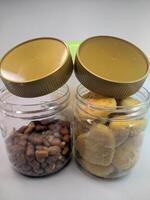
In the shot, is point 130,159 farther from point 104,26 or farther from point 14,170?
point 104,26

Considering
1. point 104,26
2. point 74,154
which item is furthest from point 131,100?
point 104,26

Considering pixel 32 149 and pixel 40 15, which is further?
pixel 40 15

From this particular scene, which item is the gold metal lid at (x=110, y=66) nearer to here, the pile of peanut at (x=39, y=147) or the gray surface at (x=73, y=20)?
the pile of peanut at (x=39, y=147)

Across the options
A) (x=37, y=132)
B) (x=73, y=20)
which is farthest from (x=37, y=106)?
(x=73, y=20)

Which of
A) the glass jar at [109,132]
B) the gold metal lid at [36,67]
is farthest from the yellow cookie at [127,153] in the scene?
the gold metal lid at [36,67]

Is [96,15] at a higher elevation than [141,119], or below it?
below

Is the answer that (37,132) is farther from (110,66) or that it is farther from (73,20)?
(73,20)

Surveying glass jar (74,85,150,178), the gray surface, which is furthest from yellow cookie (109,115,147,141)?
the gray surface
